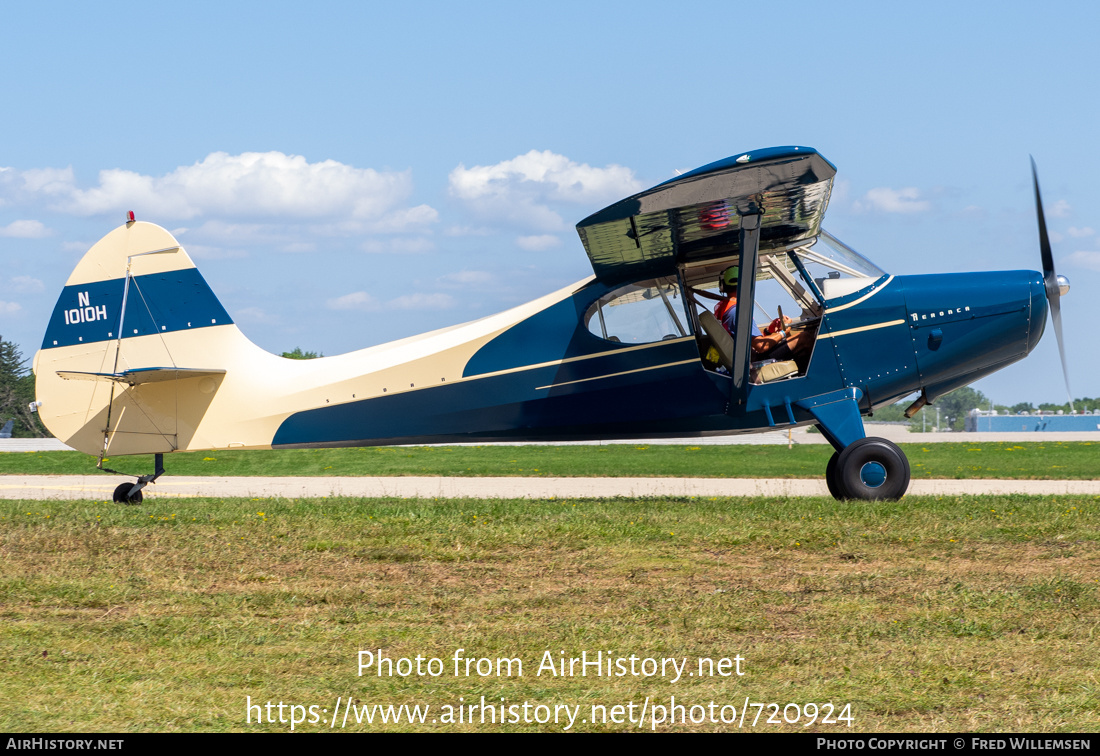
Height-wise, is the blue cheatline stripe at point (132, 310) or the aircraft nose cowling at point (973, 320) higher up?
the blue cheatline stripe at point (132, 310)

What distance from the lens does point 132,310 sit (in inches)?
461

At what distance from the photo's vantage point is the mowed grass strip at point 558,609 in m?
4.29

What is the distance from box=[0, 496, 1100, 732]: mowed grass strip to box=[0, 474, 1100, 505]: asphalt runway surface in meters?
4.26

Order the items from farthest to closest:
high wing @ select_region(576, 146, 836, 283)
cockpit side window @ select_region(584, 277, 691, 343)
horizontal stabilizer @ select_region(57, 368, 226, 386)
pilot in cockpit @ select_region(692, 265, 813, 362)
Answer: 1. horizontal stabilizer @ select_region(57, 368, 226, 386)
2. cockpit side window @ select_region(584, 277, 691, 343)
3. pilot in cockpit @ select_region(692, 265, 813, 362)
4. high wing @ select_region(576, 146, 836, 283)

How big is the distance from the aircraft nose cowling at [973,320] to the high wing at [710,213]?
1494mm

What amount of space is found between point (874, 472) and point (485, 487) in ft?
24.2

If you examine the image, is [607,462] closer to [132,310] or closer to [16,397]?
[132,310]

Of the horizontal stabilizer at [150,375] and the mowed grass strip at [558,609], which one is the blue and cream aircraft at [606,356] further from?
the mowed grass strip at [558,609]

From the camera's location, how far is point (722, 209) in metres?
9.60

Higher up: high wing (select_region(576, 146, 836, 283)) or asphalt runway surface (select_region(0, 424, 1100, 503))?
high wing (select_region(576, 146, 836, 283))

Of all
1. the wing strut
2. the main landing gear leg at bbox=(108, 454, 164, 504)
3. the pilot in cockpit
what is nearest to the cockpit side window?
the pilot in cockpit

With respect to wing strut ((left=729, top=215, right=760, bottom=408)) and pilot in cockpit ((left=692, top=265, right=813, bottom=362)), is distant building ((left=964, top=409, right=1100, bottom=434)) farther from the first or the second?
wing strut ((left=729, top=215, right=760, bottom=408))

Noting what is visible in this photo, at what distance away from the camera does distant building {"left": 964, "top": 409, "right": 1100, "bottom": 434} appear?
246ft

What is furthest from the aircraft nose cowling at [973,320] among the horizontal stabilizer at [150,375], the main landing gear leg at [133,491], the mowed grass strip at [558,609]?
the main landing gear leg at [133,491]
